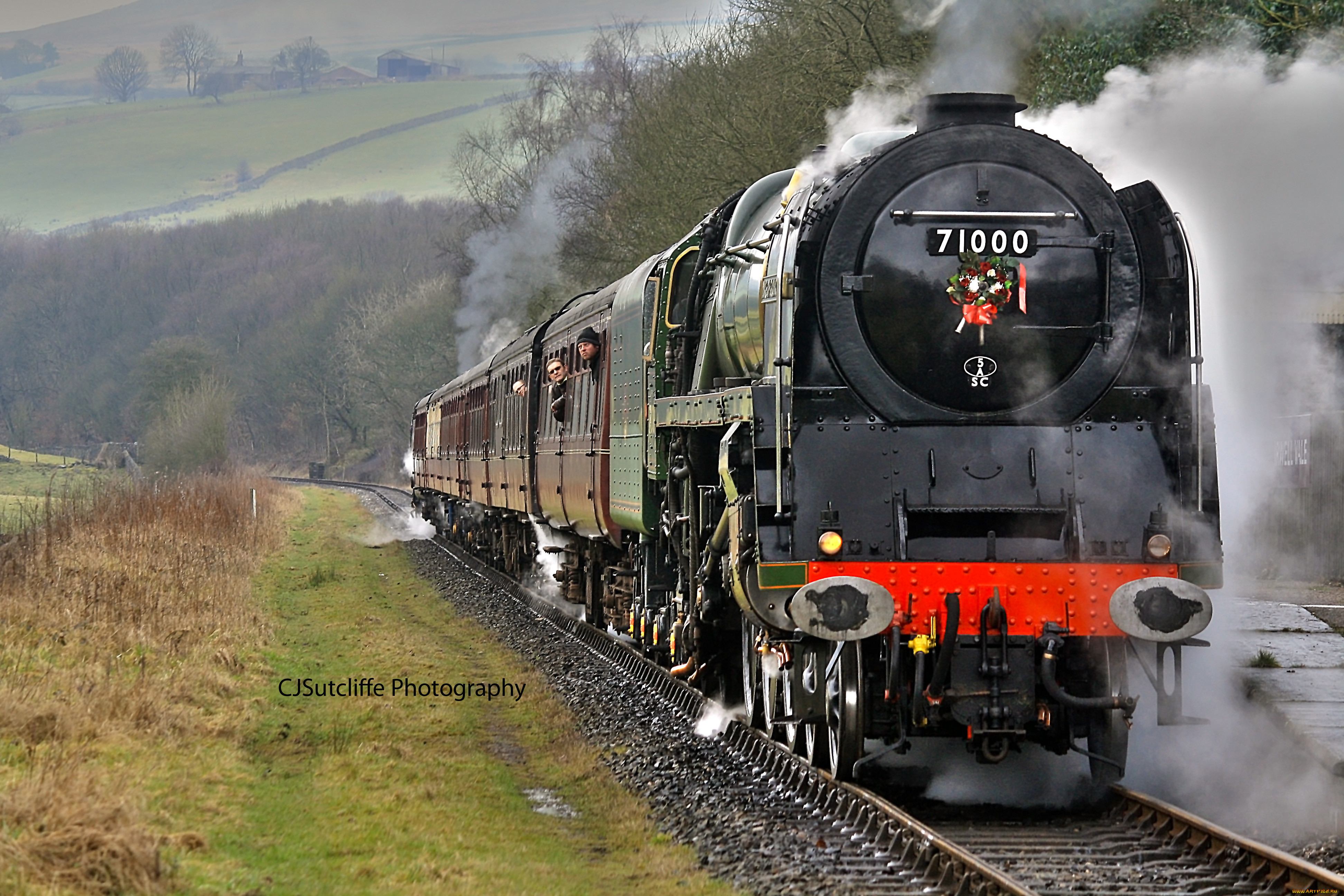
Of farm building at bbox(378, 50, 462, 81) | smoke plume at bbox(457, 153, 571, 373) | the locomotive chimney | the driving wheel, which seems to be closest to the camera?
the driving wheel

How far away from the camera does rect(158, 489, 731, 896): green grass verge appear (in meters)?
6.21

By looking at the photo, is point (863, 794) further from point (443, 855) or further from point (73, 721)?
point (73, 721)

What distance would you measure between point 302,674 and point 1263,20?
9.72 m

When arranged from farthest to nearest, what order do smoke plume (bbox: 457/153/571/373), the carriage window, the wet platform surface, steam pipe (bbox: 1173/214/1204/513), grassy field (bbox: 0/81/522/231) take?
grassy field (bbox: 0/81/522/231)
smoke plume (bbox: 457/153/571/373)
the carriage window
the wet platform surface
steam pipe (bbox: 1173/214/1204/513)

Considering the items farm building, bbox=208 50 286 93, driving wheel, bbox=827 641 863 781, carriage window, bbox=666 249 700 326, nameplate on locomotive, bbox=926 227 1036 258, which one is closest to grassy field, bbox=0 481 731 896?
driving wheel, bbox=827 641 863 781

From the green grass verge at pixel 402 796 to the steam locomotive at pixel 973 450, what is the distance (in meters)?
1.40

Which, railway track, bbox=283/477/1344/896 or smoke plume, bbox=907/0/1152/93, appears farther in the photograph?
smoke plume, bbox=907/0/1152/93

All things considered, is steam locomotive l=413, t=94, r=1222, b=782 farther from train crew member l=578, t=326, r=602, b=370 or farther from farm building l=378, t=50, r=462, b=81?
farm building l=378, t=50, r=462, b=81

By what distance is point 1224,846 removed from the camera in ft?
19.3

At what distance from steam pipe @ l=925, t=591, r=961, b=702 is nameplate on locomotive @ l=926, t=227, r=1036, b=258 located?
168cm

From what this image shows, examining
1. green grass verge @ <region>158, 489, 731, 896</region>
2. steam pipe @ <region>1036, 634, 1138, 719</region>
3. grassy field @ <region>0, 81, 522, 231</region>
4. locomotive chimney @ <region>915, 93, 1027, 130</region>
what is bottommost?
green grass verge @ <region>158, 489, 731, 896</region>

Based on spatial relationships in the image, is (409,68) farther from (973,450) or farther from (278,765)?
(973,450)

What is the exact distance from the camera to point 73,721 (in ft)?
26.8

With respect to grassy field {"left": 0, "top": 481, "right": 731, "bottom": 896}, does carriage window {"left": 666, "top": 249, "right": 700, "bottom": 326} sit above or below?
above
